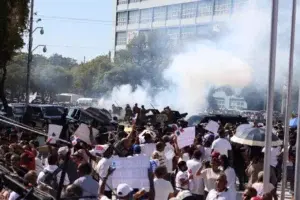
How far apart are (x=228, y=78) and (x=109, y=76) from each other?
67.6ft

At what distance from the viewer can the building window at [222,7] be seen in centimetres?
6183

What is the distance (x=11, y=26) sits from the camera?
3403 cm

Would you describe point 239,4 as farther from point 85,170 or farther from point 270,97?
point 85,170

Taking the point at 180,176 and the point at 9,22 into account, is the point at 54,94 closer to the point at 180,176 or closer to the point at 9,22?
the point at 9,22

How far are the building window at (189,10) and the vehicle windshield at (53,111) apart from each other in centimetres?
4043

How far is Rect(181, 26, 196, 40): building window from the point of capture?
224ft

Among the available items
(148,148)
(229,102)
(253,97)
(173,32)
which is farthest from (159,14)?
(148,148)

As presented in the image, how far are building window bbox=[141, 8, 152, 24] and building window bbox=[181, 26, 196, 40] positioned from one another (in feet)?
29.8

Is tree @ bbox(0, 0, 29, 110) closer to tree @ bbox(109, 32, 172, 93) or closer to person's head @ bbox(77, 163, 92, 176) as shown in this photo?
person's head @ bbox(77, 163, 92, 176)

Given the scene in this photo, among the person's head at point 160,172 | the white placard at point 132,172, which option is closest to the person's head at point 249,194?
the white placard at point 132,172

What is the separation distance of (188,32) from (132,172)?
62.6 m

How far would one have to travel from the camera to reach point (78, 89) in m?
99.6

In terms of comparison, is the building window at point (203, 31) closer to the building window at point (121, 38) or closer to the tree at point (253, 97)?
the tree at point (253, 97)

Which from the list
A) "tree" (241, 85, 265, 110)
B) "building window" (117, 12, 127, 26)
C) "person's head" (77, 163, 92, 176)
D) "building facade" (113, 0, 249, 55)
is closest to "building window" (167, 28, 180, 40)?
"building facade" (113, 0, 249, 55)
